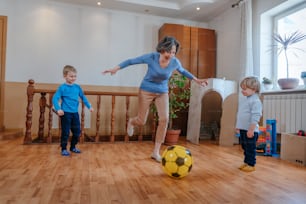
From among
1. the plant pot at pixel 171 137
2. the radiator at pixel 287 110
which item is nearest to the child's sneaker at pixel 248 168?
the radiator at pixel 287 110

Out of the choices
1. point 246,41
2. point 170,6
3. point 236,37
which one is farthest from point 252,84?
point 170,6

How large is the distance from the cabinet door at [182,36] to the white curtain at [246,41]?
43.6 inches

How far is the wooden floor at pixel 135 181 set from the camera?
1.33 meters

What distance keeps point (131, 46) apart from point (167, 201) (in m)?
3.86

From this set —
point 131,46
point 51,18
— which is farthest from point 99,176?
point 51,18

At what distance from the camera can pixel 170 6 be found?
4.38 metres

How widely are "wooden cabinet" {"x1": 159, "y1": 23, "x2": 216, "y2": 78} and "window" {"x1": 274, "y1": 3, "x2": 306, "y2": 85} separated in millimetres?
1365

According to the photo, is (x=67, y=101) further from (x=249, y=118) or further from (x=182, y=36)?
(x=182, y=36)

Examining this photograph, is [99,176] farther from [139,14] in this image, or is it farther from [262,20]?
[139,14]

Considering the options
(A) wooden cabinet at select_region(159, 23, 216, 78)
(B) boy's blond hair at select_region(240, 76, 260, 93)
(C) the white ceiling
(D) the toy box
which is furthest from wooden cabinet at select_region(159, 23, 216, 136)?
(B) boy's blond hair at select_region(240, 76, 260, 93)

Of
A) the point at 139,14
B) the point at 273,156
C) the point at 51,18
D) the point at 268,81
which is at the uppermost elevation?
the point at 139,14

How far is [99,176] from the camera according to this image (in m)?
1.74

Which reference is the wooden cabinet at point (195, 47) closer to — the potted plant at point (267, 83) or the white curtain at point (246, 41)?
the white curtain at point (246, 41)

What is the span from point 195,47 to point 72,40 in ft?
8.31
